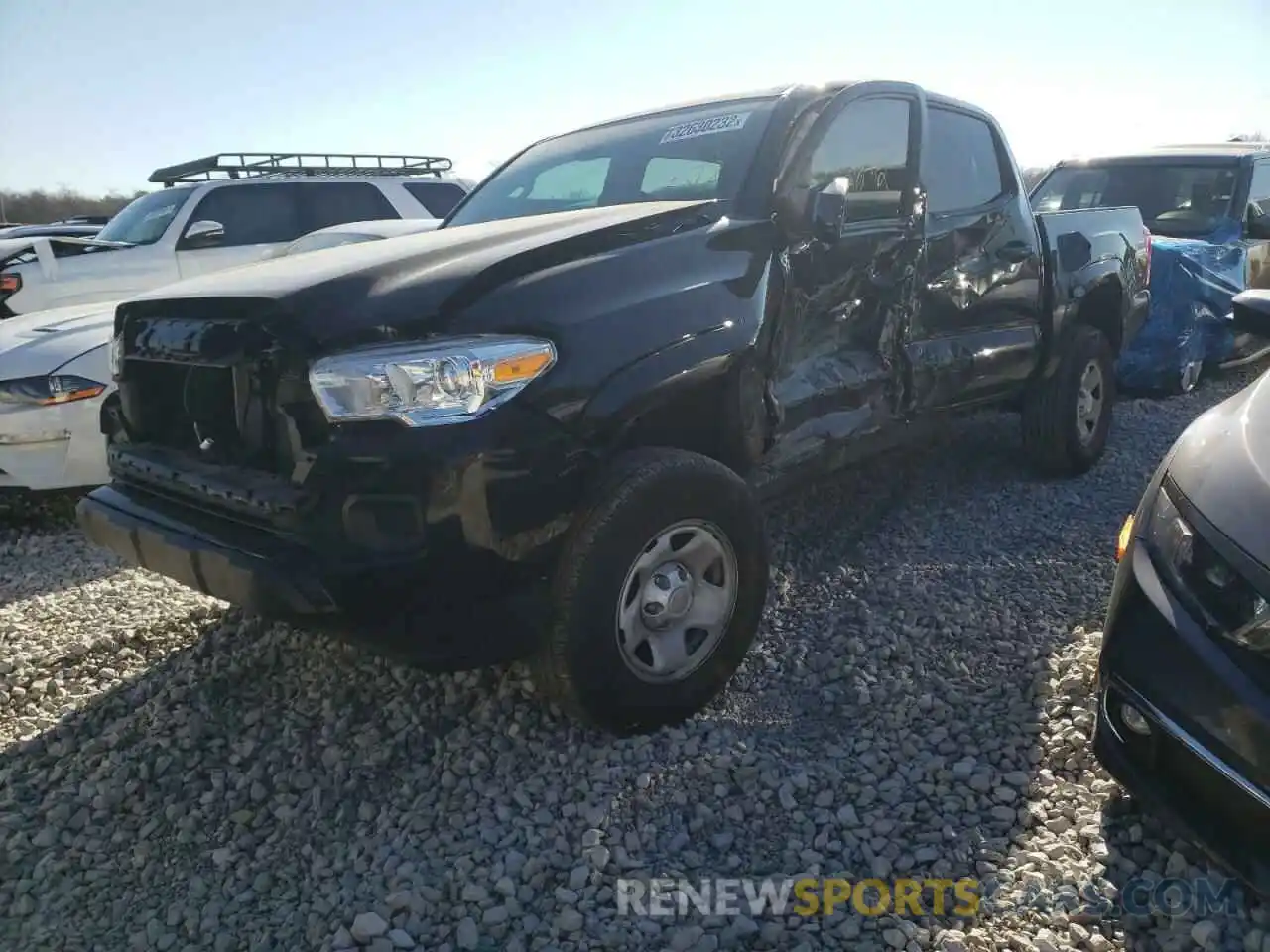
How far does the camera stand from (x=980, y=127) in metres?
4.46

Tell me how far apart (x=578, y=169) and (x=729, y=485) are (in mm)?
1696

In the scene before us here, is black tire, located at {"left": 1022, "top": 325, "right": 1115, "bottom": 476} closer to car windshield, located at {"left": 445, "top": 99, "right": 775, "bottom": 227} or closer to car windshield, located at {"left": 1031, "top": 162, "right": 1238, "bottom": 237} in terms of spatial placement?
car windshield, located at {"left": 445, "top": 99, "right": 775, "bottom": 227}

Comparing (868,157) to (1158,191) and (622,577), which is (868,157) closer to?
(622,577)

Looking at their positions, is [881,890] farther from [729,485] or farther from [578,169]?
[578,169]

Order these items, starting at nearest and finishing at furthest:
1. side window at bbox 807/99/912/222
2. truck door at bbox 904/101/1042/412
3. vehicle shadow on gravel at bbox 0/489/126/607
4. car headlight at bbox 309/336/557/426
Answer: car headlight at bbox 309/336/557/426, side window at bbox 807/99/912/222, truck door at bbox 904/101/1042/412, vehicle shadow on gravel at bbox 0/489/126/607

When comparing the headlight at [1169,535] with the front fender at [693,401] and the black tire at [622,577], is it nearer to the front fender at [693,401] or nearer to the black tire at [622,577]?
the black tire at [622,577]

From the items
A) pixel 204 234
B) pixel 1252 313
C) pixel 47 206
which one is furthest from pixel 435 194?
pixel 47 206

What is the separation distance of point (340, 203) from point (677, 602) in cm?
742

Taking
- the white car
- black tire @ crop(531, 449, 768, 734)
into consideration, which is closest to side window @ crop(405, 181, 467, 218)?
the white car

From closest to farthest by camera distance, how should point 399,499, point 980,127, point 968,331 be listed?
point 399,499
point 968,331
point 980,127

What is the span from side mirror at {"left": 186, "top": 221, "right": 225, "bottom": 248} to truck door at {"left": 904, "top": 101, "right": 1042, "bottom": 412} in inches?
248

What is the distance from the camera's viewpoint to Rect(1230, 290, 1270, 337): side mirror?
2.80m

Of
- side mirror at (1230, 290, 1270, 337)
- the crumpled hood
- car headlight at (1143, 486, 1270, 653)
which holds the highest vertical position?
side mirror at (1230, 290, 1270, 337)

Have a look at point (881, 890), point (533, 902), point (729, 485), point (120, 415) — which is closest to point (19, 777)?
point (120, 415)
